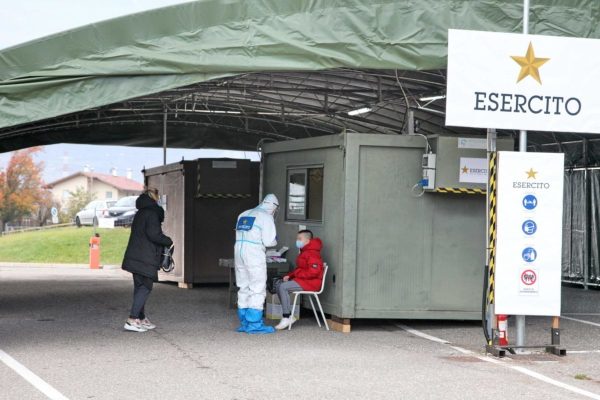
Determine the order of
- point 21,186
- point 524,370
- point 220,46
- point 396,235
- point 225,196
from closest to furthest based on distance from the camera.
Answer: point 524,370 < point 220,46 < point 396,235 < point 225,196 < point 21,186

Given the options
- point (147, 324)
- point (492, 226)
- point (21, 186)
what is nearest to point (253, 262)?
point (147, 324)

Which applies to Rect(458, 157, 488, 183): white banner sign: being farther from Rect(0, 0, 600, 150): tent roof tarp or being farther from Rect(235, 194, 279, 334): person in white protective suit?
Rect(235, 194, 279, 334): person in white protective suit

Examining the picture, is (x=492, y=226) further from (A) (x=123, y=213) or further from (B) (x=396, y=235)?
(A) (x=123, y=213)

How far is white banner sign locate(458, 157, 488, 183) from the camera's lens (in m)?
13.2

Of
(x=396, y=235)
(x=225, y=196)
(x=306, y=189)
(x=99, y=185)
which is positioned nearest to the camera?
(x=396, y=235)

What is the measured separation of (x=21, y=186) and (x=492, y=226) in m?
58.3

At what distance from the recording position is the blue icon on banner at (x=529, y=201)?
11.3 metres

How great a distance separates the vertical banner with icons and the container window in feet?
11.2

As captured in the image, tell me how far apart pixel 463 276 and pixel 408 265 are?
78 centimetres

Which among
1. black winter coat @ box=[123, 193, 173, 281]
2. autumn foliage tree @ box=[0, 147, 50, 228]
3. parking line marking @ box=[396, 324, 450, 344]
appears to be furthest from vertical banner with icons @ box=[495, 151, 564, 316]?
autumn foliage tree @ box=[0, 147, 50, 228]

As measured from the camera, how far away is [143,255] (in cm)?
1278

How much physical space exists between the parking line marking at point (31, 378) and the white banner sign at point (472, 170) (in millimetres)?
6171

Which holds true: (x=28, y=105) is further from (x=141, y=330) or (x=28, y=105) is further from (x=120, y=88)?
(x=141, y=330)

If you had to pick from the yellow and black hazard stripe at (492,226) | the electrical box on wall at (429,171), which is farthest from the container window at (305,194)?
the yellow and black hazard stripe at (492,226)
